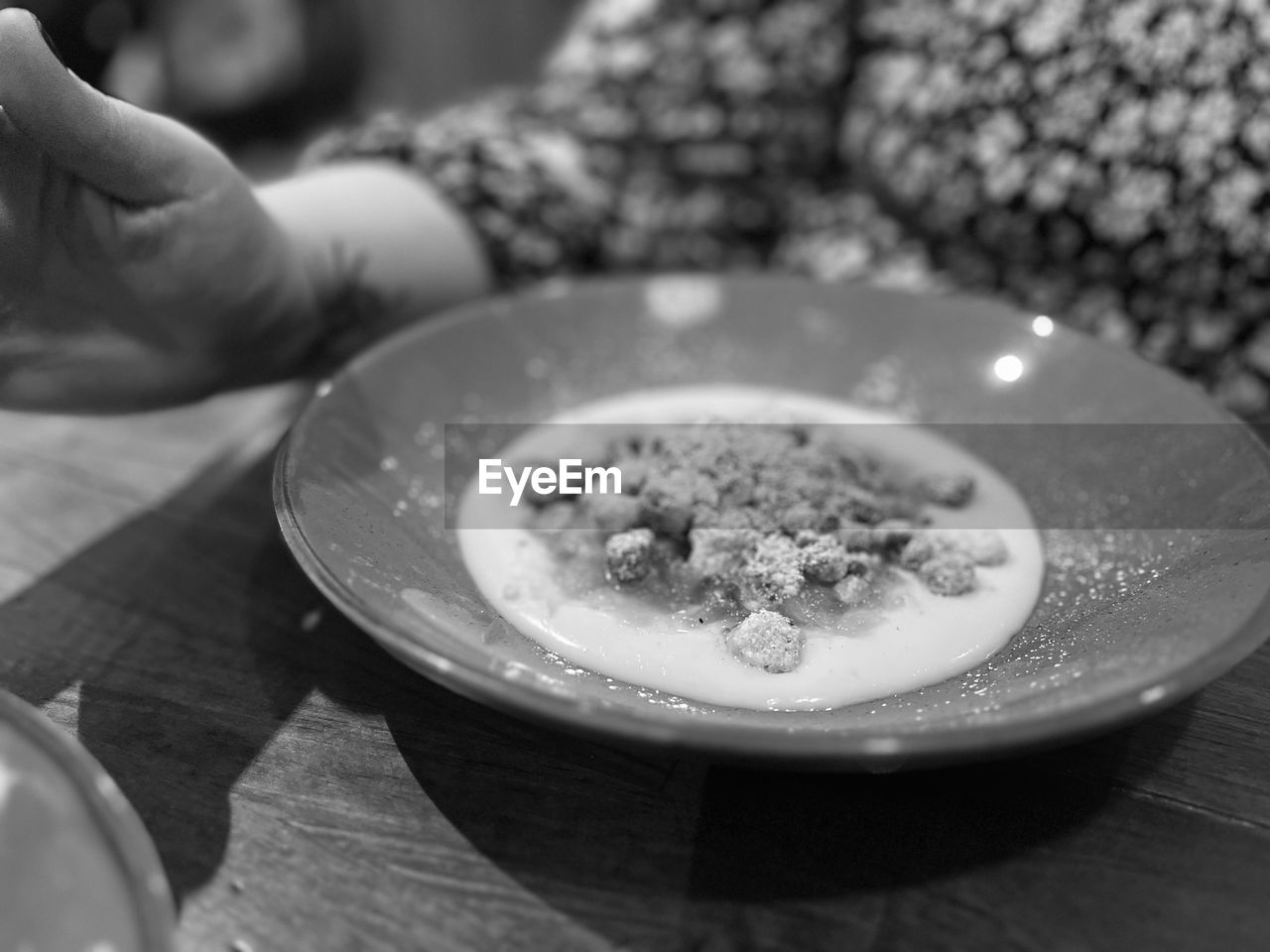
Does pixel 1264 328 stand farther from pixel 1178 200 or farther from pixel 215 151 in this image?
pixel 215 151

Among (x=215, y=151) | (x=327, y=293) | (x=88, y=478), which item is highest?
(x=215, y=151)

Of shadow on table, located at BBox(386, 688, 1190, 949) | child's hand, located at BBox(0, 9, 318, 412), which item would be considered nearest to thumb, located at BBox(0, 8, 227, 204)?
child's hand, located at BBox(0, 9, 318, 412)

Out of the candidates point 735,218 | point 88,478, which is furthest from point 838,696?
point 735,218

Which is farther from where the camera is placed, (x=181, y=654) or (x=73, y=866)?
(x=181, y=654)

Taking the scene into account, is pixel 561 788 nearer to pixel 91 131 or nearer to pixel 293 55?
pixel 91 131

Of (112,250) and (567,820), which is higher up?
(112,250)

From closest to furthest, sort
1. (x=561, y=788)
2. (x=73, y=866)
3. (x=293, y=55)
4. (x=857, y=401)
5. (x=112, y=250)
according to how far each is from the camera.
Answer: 1. (x=73, y=866)
2. (x=561, y=788)
3. (x=112, y=250)
4. (x=857, y=401)
5. (x=293, y=55)

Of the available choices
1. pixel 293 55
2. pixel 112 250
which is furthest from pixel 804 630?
pixel 293 55

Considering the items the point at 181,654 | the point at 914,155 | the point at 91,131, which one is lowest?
the point at 181,654
